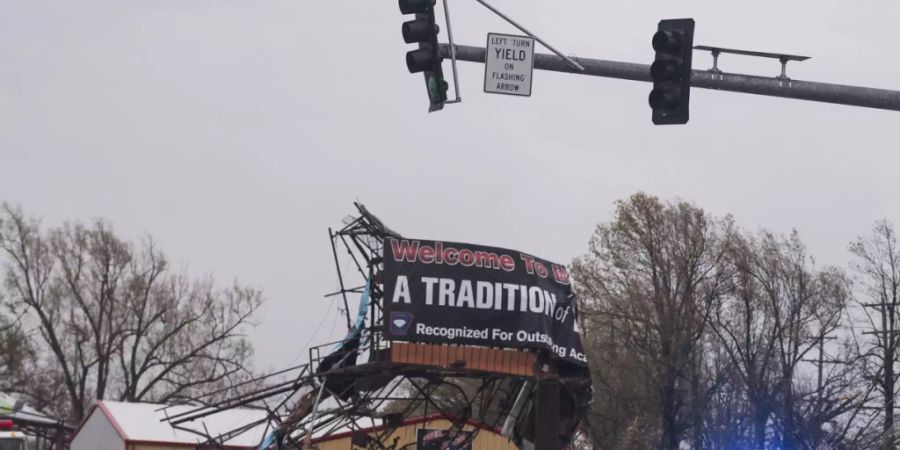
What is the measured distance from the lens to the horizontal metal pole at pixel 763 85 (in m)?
14.0

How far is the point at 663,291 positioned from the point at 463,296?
33564mm

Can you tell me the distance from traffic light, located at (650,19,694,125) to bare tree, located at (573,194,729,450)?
4628cm

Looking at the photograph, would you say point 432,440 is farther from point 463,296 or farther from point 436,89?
point 436,89

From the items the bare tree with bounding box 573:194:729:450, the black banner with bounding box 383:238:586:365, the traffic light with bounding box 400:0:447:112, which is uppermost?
the bare tree with bounding box 573:194:729:450

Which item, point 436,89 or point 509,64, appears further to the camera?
point 509,64

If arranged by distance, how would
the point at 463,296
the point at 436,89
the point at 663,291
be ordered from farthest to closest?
the point at 663,291
the point at 463,296
the point at 436,89

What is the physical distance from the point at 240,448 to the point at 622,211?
2686 cm

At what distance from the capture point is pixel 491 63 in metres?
14.7

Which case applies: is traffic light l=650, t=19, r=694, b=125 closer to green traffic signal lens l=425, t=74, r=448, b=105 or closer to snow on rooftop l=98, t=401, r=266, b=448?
green traffic signal lens l=425, t=74, r=448, b=105

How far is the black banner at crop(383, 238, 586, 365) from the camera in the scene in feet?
99.4

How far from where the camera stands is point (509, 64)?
1464cm

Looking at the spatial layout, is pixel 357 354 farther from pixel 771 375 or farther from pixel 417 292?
pixel 771 375

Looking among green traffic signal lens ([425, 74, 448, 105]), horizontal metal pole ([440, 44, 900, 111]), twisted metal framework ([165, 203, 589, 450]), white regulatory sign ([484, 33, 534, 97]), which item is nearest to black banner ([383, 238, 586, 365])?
twisted metal framework ([165, 203, 589, 450])

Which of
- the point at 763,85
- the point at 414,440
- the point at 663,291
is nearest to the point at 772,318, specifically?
the point at 663,291
